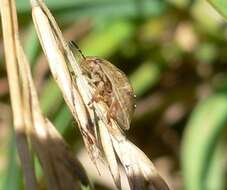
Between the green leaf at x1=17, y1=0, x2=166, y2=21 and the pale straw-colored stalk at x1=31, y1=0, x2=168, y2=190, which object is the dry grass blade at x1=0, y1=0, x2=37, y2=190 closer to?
the pale straw-colored stalk at x1=31, y1=0, x2=168, y2=190

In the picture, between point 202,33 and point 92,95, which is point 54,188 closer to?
point 92,95

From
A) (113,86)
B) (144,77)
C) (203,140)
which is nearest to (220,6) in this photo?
(113,86)

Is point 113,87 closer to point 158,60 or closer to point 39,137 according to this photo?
point 39,137

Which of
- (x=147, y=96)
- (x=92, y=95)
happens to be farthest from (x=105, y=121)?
(x=147, y=96)

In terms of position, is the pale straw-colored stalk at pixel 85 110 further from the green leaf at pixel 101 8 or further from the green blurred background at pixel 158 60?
the green blurred background at pixel 158 60

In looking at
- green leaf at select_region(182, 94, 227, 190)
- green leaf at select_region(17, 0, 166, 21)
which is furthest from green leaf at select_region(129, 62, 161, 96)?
green leaf at select_region(182, 94, 227, 190)

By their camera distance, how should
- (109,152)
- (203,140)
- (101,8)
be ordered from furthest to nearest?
(101,8) < (203,140) < (109,152)
